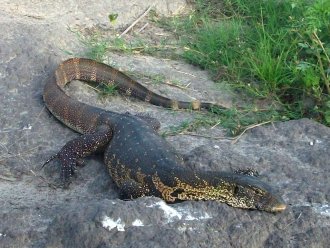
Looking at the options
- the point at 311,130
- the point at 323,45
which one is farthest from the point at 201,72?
the point at 311,130

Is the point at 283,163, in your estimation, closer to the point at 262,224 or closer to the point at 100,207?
the point at 262,224

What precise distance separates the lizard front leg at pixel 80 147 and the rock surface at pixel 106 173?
107 millimetres

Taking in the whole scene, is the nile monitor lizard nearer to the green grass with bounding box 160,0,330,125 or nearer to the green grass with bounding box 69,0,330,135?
the green grass with bounding box 69,0,330,135

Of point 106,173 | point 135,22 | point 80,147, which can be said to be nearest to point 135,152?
point 106,173

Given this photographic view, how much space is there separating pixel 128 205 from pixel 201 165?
1.16m

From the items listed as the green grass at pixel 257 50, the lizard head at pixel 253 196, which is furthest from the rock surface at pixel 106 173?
the green grass at pixel 257 50

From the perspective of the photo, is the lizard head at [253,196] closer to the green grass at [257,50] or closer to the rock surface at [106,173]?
the rock surface at [106,173]

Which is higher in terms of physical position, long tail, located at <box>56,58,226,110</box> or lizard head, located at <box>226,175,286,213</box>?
lizard head, located at <box>226,175,286,213</box>

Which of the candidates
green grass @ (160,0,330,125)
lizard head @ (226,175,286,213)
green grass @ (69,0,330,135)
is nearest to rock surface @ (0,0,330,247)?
lizard head @ (226,175,286,213)

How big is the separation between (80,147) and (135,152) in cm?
69

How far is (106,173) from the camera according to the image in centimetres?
543

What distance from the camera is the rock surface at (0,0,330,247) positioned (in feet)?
13.2

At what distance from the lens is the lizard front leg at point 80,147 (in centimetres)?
541

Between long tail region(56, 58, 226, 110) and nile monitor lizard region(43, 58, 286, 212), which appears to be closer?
nile monitor lizard region(43, 58, 286, 212)
